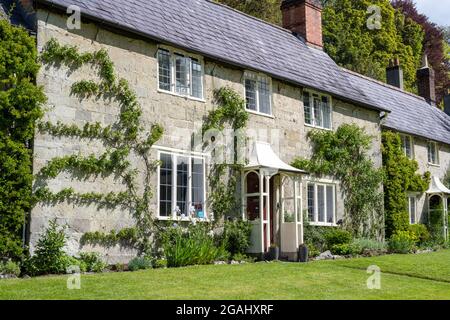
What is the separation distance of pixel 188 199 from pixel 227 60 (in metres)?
4.19

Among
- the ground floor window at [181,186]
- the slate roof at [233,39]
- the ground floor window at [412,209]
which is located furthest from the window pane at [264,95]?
the ground floor window at [412,209]

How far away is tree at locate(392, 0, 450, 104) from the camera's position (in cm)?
4925

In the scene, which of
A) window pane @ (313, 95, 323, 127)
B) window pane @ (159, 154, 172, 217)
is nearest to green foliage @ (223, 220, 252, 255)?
window pane @ (159, 154, 172, 217)

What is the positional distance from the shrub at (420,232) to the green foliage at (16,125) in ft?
55.2

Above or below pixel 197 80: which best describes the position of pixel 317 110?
below

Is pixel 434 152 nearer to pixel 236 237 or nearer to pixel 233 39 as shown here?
pixel 233 39

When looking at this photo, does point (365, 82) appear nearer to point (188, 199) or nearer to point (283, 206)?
point (283, 206)

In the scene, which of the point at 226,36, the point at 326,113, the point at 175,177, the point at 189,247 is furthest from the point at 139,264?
the point at 326,113

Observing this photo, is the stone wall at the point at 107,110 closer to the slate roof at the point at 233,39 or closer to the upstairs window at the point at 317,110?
the slate roof at the point at 233,39

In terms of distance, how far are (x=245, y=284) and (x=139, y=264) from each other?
358cm

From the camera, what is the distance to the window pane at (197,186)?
52.7ft

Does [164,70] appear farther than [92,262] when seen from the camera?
Yes

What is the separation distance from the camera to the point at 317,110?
814 inches

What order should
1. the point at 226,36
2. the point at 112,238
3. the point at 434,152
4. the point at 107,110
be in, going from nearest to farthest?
the point at 112,238
the point at 107,110
the point at 226,36
the point at 434,152
